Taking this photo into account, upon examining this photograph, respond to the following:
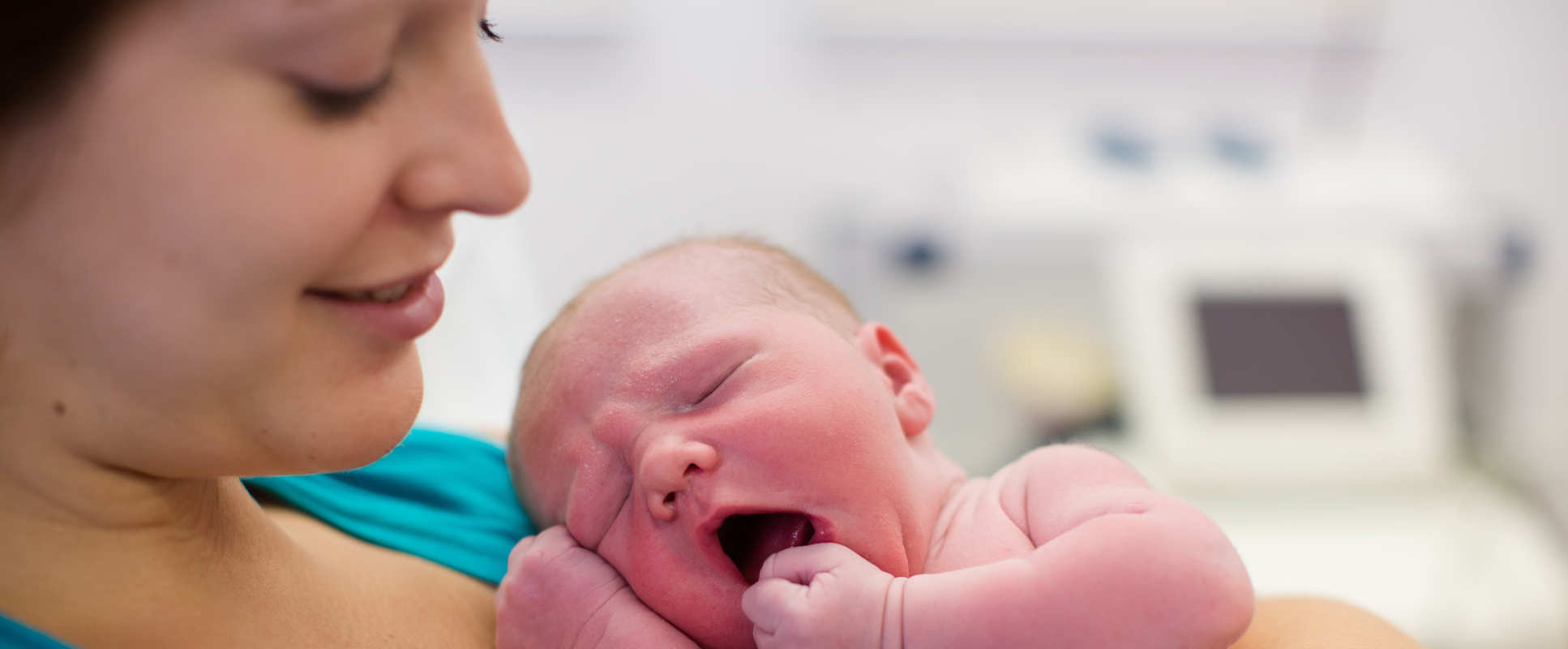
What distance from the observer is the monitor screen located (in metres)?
2.33

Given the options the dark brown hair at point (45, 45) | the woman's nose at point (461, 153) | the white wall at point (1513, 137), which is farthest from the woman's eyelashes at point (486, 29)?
the white wall at point (1513, 137)

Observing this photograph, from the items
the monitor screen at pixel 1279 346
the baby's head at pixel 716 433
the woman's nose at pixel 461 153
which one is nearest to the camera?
the woman's nose at pixel 461 153

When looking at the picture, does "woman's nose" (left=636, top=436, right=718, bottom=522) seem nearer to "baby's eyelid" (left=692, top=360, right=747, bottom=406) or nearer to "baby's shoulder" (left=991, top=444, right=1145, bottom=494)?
"baby's eyelid" (left=692, top=360, right=747, bottom=406)

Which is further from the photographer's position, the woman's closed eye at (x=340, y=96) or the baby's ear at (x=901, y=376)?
the baby's ear at (x=901, y=376)

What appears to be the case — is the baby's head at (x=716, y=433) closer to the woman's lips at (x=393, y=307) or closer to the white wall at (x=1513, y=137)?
the woman's lips at (x=393, y=307)

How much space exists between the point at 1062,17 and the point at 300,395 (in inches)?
112

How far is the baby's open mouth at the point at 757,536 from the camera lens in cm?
88

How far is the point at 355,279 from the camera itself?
2.07 feet

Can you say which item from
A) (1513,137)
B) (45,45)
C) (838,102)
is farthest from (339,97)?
(1513,137)

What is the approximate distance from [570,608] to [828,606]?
8.7 inches

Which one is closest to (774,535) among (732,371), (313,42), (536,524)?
(732,371)

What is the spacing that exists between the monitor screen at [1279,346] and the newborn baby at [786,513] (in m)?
1.53

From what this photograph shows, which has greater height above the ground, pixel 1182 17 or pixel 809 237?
pixel 1182 17

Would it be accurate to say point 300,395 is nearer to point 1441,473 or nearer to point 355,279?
point 355,279
